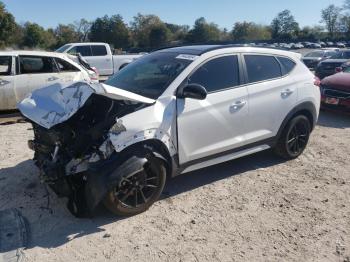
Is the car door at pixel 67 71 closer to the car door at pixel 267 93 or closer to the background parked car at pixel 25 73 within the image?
the background parked car at pixel 25 73

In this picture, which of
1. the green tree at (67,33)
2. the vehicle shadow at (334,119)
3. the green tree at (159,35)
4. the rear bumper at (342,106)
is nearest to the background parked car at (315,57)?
the vehicle shadow at (334,119)

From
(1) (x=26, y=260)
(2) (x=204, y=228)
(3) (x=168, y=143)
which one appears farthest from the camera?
(3) (x=168, y=143)

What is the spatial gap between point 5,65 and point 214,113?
5.96m

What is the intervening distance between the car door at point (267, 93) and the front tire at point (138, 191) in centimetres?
156

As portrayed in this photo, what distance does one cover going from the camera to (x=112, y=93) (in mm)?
3744

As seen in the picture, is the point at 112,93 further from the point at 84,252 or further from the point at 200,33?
the point at 200,33

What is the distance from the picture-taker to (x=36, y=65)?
28.7 ft

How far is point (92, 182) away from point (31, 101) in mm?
1536

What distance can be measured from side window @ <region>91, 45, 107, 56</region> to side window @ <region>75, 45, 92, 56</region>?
186 mm

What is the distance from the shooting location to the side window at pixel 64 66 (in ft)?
29.5

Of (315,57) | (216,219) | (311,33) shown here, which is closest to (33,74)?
(216,219)

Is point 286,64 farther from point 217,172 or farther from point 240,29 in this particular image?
point 240,29

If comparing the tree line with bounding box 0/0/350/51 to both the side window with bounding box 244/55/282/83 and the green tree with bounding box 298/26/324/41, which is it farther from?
the side window with bounding box 244/55/282/83

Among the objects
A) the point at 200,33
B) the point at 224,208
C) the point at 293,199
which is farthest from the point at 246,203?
the point at 200,33
